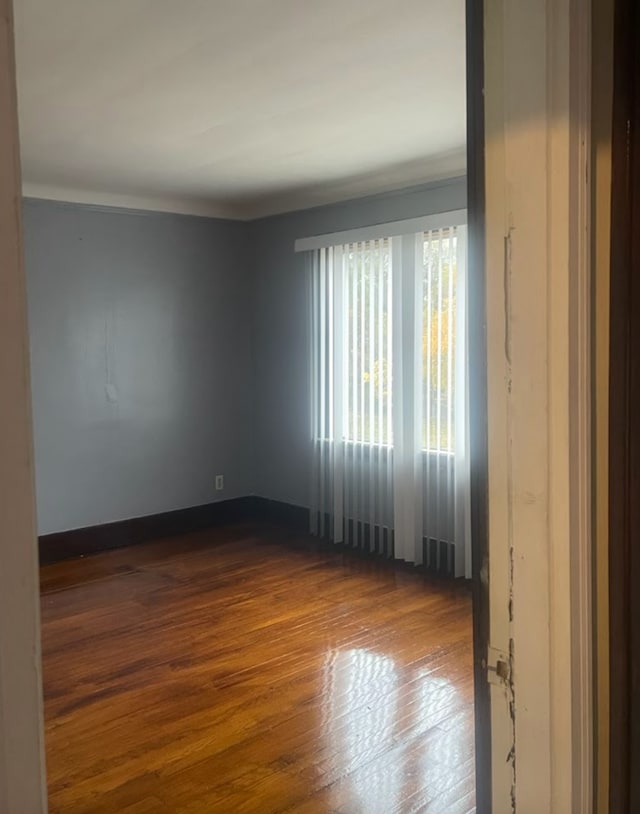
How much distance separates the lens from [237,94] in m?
3.01

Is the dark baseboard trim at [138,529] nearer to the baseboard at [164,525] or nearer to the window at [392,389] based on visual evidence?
the baseboard at [164,525]

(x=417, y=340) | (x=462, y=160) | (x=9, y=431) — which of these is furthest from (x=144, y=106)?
(x=9, y=431)

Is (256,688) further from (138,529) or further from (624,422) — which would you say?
(138,529)

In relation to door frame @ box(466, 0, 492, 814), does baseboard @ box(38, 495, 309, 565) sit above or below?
below

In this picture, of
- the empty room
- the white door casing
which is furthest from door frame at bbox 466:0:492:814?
the empty room

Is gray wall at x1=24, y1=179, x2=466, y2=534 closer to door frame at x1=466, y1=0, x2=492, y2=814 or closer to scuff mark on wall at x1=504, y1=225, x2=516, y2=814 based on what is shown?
door frame at x1=466, y1=0, x2=492, y2=814

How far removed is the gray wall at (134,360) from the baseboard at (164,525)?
0.06 meters

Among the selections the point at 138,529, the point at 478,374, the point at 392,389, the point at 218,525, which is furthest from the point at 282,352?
the point at 478,374

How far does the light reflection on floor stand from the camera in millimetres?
2375

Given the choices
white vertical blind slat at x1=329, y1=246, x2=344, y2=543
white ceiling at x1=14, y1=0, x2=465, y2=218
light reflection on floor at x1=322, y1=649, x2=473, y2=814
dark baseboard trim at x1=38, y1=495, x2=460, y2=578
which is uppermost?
white ceiling at x1=14, y1=0, x2=465, y2=218

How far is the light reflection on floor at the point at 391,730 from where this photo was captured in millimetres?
2375

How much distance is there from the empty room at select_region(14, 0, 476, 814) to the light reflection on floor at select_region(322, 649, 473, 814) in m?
0.01

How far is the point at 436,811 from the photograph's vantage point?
7.34 feet

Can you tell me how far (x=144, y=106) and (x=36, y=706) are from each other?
3.02 metres
